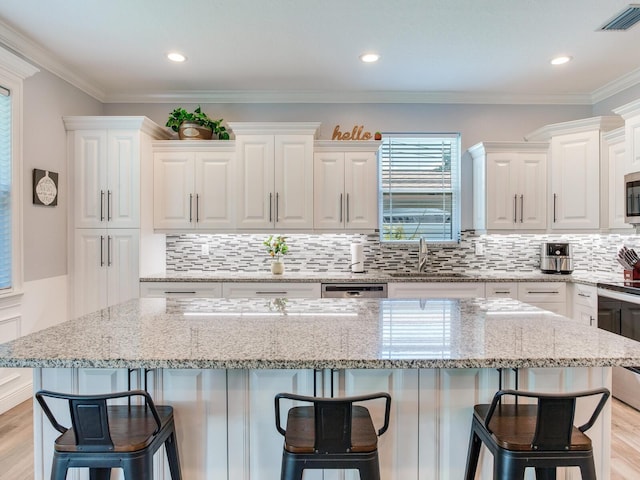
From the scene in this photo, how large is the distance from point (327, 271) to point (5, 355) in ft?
10.1

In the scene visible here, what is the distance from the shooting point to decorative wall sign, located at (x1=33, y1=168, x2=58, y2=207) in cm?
319

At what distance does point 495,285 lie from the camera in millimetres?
3615

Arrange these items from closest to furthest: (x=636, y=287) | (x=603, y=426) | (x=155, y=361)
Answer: (x=155, y=361)
(x=603, y=426)
(x=636, y=287)

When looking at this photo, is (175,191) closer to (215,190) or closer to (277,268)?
(215,190)

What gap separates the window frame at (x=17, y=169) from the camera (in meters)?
2.88

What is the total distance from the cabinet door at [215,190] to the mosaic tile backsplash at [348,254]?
34 centimetres

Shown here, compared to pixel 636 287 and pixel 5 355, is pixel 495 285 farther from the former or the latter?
pixel 5 355

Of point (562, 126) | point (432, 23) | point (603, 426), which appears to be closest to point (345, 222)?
point (432, 23)

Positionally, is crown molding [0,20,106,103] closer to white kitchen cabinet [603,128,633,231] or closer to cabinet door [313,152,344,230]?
cabinet door [313,152,344,230]

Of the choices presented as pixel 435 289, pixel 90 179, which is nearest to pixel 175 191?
pixel 90 179

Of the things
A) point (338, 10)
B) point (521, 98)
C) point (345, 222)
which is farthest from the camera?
point (521, 98)

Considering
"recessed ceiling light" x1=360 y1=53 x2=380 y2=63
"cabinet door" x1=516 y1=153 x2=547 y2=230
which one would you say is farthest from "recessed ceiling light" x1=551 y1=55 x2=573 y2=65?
"recessed ceiling light" x1=360 y1=53 x2=380 y2=63

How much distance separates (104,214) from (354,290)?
94.4 inches

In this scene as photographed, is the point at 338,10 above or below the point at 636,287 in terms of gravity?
above
